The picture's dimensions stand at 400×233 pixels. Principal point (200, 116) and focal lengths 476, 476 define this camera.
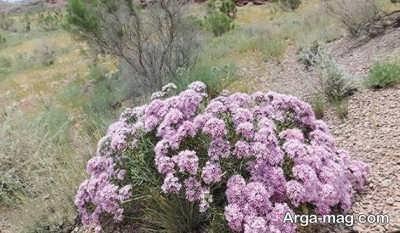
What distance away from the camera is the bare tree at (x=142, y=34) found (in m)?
9.31

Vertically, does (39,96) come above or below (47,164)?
below

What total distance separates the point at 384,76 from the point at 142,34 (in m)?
5.21

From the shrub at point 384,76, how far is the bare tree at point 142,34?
404 centimetres

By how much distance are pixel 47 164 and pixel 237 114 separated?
309cm

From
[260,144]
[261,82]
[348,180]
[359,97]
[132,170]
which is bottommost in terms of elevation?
[261,82]

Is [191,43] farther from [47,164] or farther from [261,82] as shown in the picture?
[47,164]

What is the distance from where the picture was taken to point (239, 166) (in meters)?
3.29

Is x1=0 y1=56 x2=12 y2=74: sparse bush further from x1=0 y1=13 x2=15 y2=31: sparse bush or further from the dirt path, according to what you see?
x1=0 y1=13 x2=15 y2=31: sparse bush

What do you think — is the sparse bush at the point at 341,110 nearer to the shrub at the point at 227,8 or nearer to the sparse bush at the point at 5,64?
the sparse bush at the point at 5,64

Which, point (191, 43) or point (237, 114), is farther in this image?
point (191, 43)

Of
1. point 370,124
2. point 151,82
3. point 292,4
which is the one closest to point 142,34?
point 151,82

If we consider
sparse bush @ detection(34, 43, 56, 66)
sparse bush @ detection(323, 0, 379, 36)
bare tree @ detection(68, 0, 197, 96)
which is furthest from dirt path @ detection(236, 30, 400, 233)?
sparse bush @ detection(34, 43, 56, 66)

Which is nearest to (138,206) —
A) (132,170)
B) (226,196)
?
(132,170)

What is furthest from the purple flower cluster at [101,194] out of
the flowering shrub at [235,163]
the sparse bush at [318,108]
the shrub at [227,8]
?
the shrub at [227,8]
